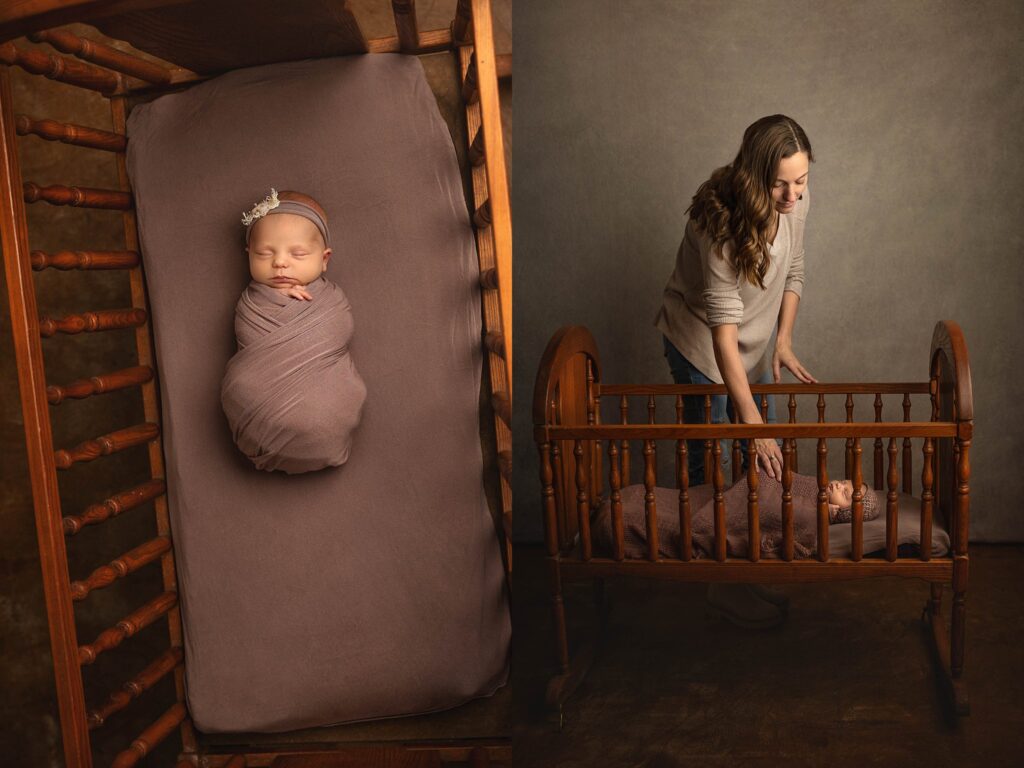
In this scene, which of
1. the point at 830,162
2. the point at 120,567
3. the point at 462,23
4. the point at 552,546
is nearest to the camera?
the point at 830,162

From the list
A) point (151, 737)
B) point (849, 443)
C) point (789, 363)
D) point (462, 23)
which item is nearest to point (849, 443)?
point (849, 443)

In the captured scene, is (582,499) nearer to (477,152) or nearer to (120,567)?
(477,152)

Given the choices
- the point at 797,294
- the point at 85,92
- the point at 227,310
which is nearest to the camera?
the point at 797,294

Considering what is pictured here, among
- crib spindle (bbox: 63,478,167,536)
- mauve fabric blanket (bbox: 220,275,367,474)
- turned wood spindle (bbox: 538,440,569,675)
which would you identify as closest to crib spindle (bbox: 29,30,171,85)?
mauve fabric blanket (bbox: 220,275,367,474)

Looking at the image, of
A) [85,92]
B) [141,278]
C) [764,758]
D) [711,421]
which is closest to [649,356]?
[711,421]

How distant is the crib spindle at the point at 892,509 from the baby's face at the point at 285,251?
2.68 feet

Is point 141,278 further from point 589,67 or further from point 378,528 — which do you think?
point 589,67

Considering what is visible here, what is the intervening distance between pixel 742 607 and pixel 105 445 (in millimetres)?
979

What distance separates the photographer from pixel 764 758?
80cm

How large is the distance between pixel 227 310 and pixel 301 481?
0.31 meters

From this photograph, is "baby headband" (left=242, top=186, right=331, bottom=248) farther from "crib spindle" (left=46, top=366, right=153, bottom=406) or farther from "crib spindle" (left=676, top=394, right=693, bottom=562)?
"crib spindle" (left=676, top=394, right=693, bottom=562)

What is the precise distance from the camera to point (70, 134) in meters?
1.12

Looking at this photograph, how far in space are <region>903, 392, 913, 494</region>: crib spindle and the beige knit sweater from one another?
0.48 ft

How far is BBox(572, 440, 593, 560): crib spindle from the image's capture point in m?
0.82
